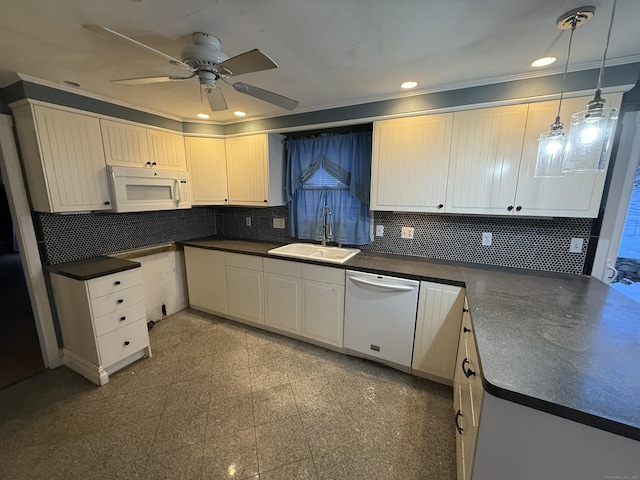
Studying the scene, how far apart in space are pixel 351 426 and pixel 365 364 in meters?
0.66

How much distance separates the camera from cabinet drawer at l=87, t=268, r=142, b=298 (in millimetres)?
1961

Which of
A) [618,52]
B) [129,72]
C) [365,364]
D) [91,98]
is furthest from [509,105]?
[91,98]

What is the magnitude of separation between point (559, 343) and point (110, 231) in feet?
11.6

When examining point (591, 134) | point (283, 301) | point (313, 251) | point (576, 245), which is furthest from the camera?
point (313, 251)

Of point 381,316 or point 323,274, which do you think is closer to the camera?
point 381,316

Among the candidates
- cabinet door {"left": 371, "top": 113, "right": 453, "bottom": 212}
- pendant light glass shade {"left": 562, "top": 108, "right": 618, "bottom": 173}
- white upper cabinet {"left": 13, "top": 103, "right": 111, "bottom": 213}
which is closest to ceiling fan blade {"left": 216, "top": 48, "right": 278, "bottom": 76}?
cabinet door {"left": 371, "top": 113, "right": 453, "bottom": 212}

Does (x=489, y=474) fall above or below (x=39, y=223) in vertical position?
below

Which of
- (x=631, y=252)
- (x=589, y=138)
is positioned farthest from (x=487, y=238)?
(x=589, y=138)

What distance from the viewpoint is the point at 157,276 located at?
9.88 ft

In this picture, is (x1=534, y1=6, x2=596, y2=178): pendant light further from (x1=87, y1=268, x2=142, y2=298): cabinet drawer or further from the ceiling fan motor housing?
(x1=87, y1=268, x2=142, y2=298): cabinet drawer

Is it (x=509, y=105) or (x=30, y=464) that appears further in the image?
(x=509, y=105)

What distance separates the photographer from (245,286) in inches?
111

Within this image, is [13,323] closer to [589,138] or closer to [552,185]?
[589,138]

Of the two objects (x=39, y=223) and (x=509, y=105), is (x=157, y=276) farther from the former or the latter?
(x=509, y=105)
